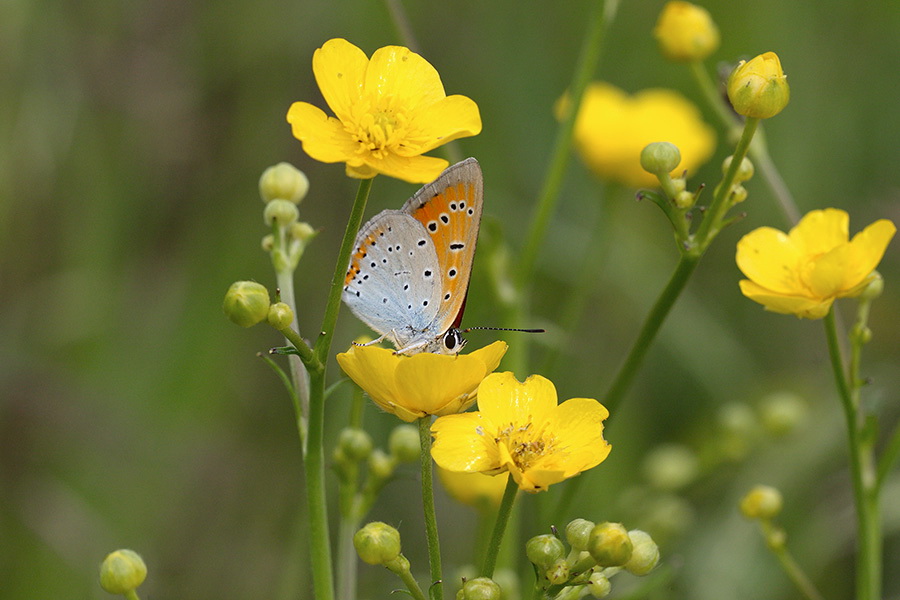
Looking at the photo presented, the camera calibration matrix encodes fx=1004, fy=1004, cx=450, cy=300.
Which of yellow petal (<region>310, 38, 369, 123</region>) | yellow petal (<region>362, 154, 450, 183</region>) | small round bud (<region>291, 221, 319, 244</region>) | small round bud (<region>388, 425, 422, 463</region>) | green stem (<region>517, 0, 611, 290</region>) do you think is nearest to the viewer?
yellow petal (<region>362, 154, 450, 183</region>)

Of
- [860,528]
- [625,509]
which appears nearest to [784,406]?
[625,509]

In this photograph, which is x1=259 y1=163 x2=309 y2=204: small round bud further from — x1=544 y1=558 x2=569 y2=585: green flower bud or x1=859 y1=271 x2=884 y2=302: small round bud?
x1=859 y1=271 x2=884 y2=302: small round bud

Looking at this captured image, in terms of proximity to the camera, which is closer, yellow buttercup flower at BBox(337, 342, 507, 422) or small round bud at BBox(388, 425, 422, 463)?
yellow buttercup flower at BBox(337, 342, 507, 422)

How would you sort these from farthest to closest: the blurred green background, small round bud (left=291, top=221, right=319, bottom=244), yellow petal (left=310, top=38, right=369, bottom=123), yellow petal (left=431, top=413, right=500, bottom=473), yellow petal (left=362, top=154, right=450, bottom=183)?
the blurred green background → small round bud (left=291, top=221, right=319, bottom=244) → yellow petal (left=310, top=38, right=369, bottom=123) → yellow petal (left=362, top=154, right=450, bottom=183) → yellow petal (left=431, top=413, right=500, bottom=473)

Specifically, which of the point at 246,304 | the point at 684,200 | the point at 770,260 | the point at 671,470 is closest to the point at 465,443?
the point at 246,304

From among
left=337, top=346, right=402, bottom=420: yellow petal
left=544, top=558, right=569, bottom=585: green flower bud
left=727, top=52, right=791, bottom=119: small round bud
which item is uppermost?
left=727, top=52, right=791, bottom=119: small round bud

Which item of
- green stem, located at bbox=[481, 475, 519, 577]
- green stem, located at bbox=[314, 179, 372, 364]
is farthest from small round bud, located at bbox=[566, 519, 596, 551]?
green stem, located at bbox=[314, 179, 372, 364]

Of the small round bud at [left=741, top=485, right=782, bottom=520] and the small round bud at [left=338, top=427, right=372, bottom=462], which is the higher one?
the small round bud at [left=741, top=485, right=782, bottom=520]

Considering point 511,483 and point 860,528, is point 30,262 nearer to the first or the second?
point 511,483
